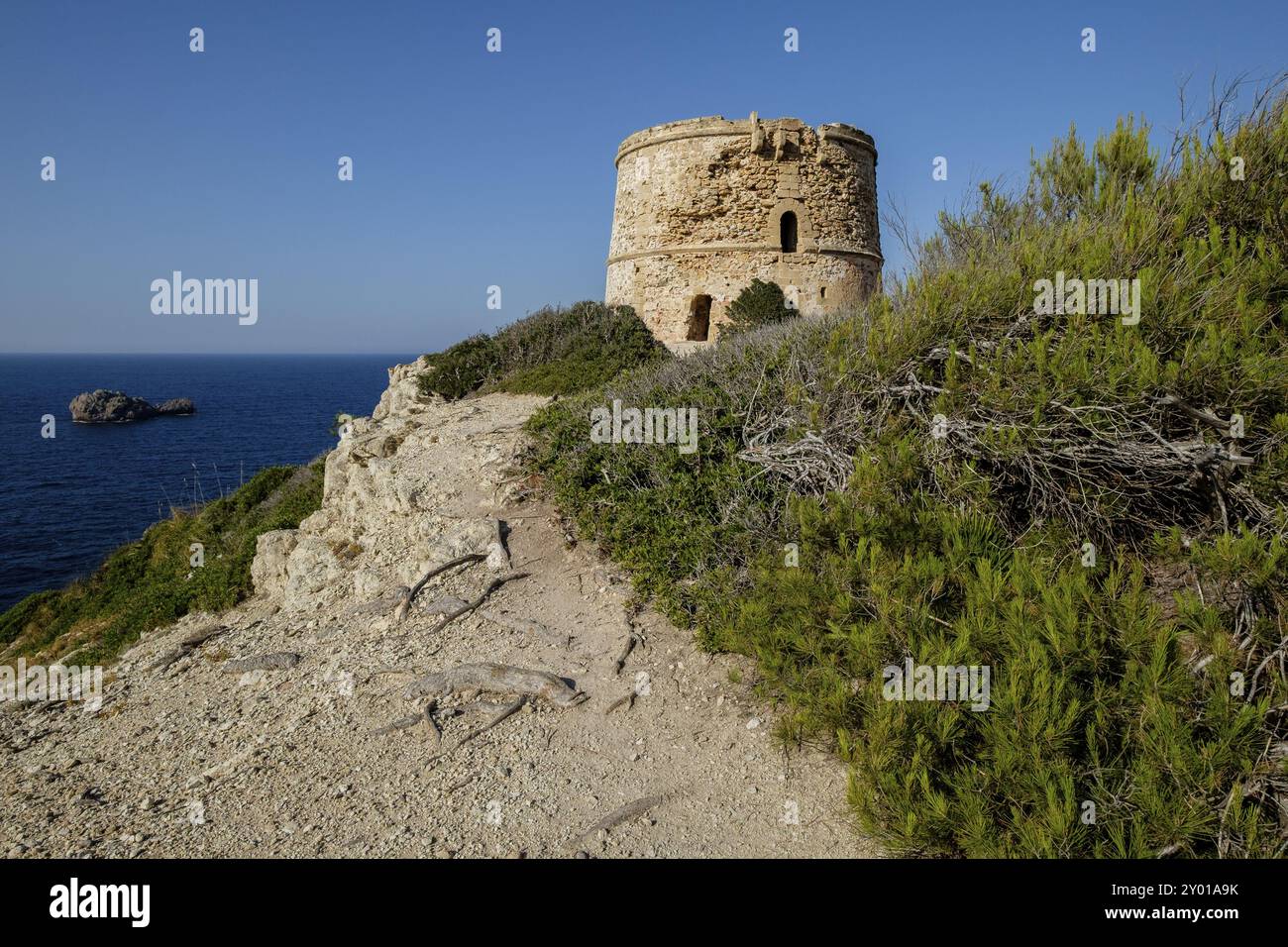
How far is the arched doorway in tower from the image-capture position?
1852cm

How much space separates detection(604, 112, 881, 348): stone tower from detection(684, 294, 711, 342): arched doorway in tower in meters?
0.03

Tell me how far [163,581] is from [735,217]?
568 inches

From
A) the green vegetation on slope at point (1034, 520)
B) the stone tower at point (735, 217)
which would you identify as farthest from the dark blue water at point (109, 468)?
the green vegetation on slope at point (1034, 520)

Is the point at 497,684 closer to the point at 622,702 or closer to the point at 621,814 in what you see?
the point at 622,702

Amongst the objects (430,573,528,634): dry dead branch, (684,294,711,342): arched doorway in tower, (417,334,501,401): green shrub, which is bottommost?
(430,573,528,634): dry dead branch

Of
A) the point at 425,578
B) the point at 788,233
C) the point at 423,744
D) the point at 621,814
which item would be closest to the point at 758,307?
the point at 788,233

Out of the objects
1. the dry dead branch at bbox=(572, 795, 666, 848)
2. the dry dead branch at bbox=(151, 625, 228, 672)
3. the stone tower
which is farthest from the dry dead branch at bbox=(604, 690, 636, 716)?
the stone tower

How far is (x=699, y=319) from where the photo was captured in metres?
18.8

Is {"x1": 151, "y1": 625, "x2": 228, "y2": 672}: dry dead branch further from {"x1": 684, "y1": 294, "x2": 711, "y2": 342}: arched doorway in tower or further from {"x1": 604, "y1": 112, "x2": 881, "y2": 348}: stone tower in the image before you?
{"x1": 684, "y1": 294, "x2": 711, "y2": 342}: arched doorway in tower

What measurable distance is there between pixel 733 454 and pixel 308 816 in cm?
451

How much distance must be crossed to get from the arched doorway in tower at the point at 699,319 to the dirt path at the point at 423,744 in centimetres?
1132

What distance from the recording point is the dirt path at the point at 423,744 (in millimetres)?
4242
